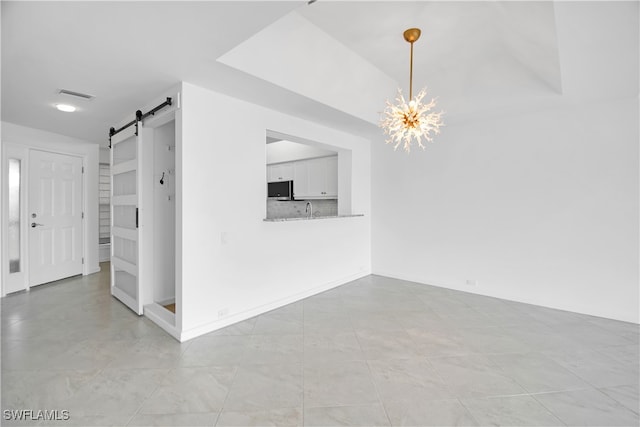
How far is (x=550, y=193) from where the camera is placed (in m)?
3.53

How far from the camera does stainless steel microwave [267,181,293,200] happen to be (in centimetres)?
566

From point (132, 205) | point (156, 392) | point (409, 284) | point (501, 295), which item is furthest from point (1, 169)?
point (501, 295)

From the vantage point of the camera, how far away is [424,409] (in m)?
1.80

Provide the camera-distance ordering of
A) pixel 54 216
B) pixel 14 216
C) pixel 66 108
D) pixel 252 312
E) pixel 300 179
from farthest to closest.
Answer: pixel 300 179, pixel 54 216, pixel 14 216, pixel 66 108, pixel 252 312

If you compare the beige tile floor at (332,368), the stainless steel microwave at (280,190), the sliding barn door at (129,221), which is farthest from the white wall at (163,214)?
the stainless steel microwave at (280,190)

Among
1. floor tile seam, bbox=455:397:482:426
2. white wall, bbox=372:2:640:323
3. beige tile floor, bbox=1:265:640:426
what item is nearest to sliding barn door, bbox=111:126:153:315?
beige tile floor, bbox=1:265:640:426

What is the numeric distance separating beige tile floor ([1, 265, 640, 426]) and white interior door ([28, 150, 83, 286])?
45.9 inches

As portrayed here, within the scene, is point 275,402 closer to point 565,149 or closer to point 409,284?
point 409,284

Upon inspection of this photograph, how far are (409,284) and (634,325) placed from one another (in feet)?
7.70

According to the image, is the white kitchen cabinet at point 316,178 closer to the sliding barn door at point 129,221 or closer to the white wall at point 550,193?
the white wall at point 550,193

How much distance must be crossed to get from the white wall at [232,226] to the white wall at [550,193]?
1744 millimetres

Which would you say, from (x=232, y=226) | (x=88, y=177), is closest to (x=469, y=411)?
(x=232, y=226)

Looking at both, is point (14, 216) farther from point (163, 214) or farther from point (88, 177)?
point (163, 214)

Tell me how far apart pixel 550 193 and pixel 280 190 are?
416 cm
